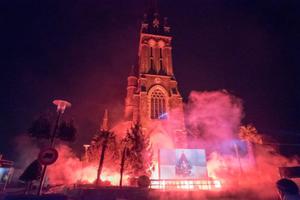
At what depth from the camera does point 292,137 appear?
37.2 metres

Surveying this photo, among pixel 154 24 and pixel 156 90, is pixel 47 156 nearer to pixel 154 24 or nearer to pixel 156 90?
pixel 156 90

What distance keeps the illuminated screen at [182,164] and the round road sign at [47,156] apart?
47.6ft

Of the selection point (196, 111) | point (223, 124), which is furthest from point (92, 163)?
point (223, 124)

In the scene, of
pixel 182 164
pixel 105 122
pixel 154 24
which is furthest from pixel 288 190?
pixel 154 24

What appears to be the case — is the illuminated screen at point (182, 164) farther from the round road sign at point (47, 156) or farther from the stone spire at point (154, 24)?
the stone spire at point (154, 24)

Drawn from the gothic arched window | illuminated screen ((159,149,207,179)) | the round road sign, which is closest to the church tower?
the gothic arched window

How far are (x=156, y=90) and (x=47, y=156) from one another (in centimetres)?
3186

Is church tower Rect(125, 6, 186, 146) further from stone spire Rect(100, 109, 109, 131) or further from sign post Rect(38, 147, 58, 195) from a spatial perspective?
sign post Rect(38, 147, 58, 195)

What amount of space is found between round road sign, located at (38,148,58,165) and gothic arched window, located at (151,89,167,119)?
28407 mm

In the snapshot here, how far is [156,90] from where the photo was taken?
128 feet

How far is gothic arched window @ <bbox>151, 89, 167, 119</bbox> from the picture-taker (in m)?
36.4

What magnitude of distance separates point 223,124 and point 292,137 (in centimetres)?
1472

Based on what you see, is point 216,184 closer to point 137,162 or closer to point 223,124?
point 137,162

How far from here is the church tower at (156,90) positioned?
1368 inches
